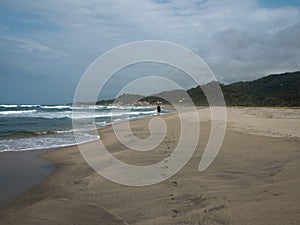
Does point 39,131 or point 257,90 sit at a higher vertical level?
point 257,90

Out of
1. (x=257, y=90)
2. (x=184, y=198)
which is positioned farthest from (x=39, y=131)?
(x=257, y=90)

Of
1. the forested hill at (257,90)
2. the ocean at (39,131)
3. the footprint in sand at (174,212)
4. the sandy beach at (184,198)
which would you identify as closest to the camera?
the sandy beach at (184,198)

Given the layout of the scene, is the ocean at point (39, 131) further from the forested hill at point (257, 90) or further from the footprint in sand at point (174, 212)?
the forested hill at point (257, 90)

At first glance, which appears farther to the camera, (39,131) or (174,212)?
(39,131)

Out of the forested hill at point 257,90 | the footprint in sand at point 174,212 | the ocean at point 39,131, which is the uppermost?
the forested hill at point 257,90

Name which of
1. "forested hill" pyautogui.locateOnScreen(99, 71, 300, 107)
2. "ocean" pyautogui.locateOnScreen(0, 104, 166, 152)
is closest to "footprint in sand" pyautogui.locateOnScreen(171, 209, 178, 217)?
"ocean" pyautogui.locateOnScreen(0, 104, 166, 152)

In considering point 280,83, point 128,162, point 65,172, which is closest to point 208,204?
point 128,162

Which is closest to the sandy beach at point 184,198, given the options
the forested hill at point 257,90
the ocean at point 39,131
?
the ocean at point 39,131

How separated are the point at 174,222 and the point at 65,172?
5.20m

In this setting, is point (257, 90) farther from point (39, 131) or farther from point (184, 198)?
point (184, 198)

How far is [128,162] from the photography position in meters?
8.88

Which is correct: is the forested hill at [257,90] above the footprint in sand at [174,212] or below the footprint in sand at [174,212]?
above

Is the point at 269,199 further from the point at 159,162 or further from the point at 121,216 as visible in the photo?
the point at 159,162

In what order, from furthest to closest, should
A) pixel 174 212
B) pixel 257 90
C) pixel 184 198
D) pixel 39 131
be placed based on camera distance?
pixel 257 90 → pixel 39 131 → pixel 184 198 → pixel 174 212
